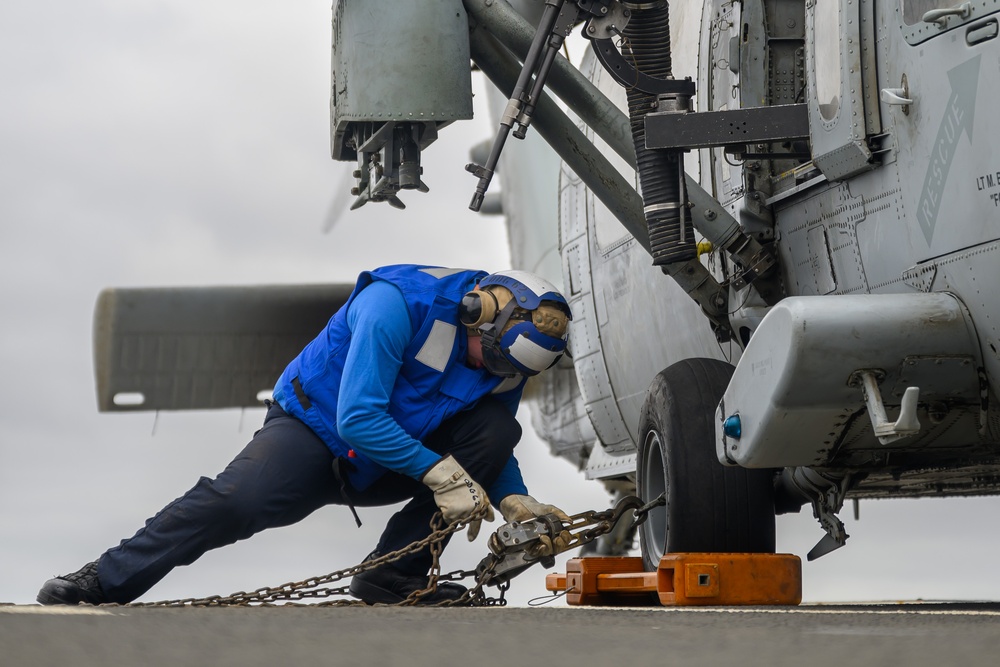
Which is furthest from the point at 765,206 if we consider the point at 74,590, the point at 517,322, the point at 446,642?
the point at 446,642

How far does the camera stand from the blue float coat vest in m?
4.64

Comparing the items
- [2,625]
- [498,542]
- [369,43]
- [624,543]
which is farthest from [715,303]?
[624,543]

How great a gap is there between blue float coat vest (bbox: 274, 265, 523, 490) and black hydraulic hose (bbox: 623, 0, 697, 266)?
2.69 ft

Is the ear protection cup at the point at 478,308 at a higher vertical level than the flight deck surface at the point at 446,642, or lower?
higher

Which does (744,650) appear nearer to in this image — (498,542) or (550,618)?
(550,618)

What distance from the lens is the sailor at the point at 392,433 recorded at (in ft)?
14.0

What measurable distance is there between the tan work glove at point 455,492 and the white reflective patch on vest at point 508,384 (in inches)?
21.4

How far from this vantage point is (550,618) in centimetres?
258

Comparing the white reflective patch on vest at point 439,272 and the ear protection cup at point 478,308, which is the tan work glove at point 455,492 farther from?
the white reflective patch on vest at point 439,272

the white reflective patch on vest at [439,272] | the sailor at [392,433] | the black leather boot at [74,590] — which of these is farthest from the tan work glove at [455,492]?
the black leather boot at [74,590]

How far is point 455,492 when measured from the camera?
4.36 meters

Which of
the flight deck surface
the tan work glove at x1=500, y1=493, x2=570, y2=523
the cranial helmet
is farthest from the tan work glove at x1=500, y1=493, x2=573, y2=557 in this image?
the flight deck surface

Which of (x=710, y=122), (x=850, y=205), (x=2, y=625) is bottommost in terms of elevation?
(x=2, y=625)

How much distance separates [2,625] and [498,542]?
2347 millimetres
